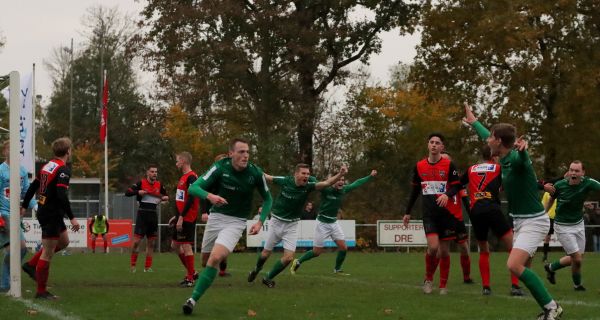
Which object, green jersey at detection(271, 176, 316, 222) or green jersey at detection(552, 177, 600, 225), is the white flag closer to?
green jersey at detection(271, 176, 316, 222)

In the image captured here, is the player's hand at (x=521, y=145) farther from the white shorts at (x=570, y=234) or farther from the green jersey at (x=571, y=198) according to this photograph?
the white shorts at (x=570, y=234)

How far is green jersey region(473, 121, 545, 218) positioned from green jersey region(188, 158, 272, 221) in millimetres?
2927

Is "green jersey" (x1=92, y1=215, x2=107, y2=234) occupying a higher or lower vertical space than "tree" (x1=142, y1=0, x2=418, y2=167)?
lower

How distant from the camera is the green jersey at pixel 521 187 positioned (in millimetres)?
11133

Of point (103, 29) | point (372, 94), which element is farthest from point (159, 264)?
point (103, 29)

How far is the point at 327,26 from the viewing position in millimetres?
45281

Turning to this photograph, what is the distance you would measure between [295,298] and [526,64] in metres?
30.0

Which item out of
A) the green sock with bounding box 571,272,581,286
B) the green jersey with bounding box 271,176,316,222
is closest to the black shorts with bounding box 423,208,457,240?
the green sock with bounding box 571,272,581,286

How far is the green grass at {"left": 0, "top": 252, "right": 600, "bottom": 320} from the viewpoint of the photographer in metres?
11.9

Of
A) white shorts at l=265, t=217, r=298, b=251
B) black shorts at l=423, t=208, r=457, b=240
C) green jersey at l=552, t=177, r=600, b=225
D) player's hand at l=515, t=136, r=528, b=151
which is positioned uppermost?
player's hand at l=515, t=136, r=528, b=151

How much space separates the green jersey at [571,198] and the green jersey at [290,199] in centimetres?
390

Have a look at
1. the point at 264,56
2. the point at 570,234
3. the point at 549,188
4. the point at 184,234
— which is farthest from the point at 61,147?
the point at 264,56

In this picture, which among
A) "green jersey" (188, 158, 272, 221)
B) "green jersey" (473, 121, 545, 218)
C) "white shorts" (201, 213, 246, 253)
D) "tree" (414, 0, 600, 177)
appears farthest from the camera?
"tree" (414, 0, 600, 177)

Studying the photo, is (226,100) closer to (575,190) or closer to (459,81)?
(459,81)
